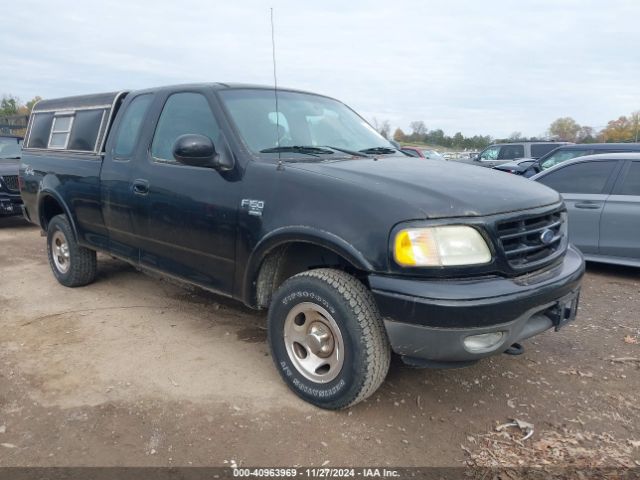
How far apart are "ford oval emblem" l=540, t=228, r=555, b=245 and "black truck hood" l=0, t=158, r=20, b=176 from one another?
9084 millimetres

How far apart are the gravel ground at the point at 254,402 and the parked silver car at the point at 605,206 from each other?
1.49 m

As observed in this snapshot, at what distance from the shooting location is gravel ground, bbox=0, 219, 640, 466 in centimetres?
261

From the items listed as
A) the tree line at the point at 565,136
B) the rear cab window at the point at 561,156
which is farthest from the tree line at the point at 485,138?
the rear cab window at the point at 561,156

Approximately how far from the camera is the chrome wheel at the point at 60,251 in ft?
17.4

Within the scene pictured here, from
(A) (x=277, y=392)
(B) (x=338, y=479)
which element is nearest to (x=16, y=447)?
(A) (x=277, y=392)

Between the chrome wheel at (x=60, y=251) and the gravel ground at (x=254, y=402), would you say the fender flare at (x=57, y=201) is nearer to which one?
the chrome wheel at (x=60, y=251)

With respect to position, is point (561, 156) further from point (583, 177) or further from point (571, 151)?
point (583, 177)

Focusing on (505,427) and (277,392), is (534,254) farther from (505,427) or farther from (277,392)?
(277,392)

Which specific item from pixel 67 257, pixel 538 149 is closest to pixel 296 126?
pixel 67 257

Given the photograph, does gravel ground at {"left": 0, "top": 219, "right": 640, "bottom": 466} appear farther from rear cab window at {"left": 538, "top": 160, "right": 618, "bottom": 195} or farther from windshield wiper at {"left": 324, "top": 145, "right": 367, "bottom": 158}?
rear cab window at {"left": 538, "top": 160, "right": 618, "bottom": 195}

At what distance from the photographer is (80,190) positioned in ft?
15.4

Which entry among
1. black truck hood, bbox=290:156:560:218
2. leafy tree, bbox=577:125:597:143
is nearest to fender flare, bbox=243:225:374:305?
black truck hood, bbox=290:156:560:218

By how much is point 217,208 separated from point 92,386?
138 cm

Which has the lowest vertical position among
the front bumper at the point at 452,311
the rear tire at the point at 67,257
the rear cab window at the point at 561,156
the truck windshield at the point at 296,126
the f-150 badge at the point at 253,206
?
the rear tire at the point at 67,257
